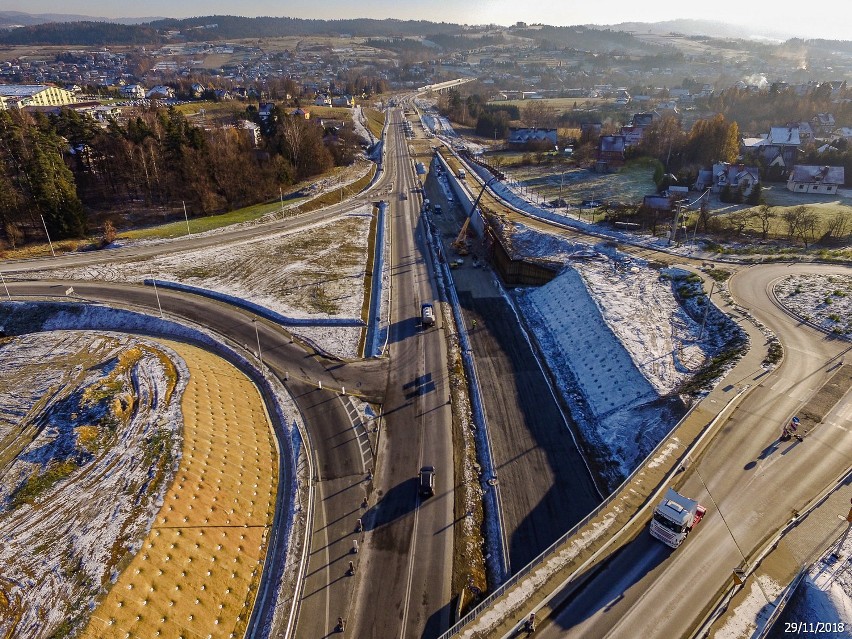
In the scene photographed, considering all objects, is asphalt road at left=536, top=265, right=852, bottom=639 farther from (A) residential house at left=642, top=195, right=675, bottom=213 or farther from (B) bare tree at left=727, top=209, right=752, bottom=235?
(A) residential house at left=642, top=195, right=675, bottom=213

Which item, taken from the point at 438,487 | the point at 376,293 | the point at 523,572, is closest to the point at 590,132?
the point at 376,293

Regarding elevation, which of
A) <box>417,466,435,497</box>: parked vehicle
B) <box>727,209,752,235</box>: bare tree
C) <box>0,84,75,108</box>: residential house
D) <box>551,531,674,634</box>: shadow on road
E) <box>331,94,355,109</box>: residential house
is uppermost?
<box>0,84,75,108</box>: residential house

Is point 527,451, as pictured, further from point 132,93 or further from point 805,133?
point 132,93

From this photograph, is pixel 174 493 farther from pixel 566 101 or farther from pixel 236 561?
pixel 566 101

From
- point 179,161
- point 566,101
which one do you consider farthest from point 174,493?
point 566,101

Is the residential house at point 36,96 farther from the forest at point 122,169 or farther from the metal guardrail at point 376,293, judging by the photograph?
the metal guardrail at point 376,293

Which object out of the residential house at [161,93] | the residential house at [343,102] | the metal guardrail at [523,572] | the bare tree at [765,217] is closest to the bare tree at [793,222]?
the bare tree at [765,217]

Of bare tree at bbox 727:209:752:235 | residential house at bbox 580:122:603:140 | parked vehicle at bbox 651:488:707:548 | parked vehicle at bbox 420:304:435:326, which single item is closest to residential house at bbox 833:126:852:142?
residential house at bbox 580:122:603:140
